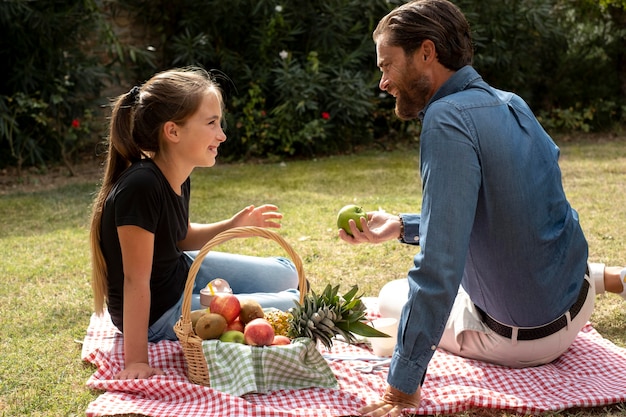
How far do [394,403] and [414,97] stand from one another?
1137 millimetres

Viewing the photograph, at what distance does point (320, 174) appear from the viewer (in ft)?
29.7

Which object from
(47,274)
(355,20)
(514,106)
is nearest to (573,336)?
(514,106)

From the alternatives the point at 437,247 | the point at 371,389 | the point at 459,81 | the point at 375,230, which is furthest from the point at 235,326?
the point at 459,81

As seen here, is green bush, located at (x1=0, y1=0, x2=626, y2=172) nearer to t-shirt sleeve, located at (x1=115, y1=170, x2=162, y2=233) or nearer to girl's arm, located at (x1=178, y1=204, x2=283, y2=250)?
girl's arm, located at (x1=178, y1=204, x2=283, y2=250)

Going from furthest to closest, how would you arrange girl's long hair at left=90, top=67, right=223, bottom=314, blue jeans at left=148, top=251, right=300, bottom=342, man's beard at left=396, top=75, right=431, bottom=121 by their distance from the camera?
blue jeans at left=148, top=251, right=300, bottom=342
girl's long hair at left=90, top=67, right=223, bottom=314
man's beard at left=396, top=75, right=431, bottom=121

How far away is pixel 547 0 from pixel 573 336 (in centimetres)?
910

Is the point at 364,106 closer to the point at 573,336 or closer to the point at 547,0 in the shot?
the point at 547,0

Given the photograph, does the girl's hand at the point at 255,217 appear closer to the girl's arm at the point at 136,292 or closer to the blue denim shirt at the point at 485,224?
the girl's arm at the point at 136,292

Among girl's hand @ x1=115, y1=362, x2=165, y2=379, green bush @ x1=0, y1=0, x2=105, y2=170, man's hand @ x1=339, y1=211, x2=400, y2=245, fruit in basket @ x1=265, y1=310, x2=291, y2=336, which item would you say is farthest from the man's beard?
green bush @ x1=0, y1=0, x2=105, y2=170

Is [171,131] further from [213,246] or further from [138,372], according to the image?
[138,372]

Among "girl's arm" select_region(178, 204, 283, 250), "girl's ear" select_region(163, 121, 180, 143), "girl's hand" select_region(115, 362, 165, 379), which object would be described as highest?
"girl's ear" select_region(163, 121, 180, 143)

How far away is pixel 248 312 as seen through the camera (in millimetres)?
3408

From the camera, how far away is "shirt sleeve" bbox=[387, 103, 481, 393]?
2.71 meters

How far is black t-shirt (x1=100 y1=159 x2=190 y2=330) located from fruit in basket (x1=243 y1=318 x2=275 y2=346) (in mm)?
583
